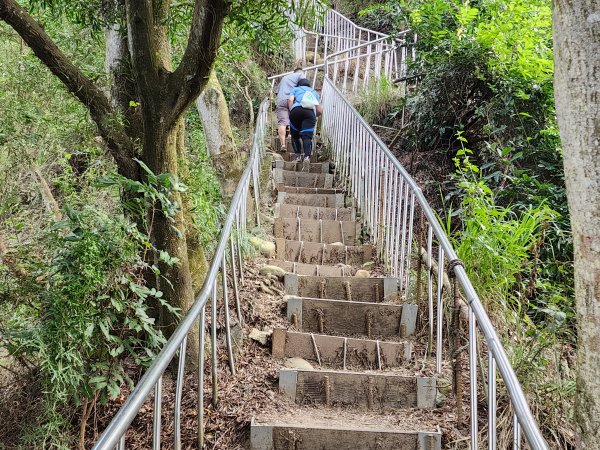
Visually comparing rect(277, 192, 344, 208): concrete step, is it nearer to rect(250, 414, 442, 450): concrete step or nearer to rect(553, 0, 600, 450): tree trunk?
Answer: rect(250, 414, 442, 450): concrete step

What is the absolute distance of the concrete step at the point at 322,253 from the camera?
598 centimetres

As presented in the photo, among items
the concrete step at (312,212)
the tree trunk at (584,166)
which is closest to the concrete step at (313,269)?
the concrete step at (312,212)

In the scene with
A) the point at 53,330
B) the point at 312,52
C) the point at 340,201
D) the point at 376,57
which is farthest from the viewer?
the point at 312,52

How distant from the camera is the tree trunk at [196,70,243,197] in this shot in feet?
21.3

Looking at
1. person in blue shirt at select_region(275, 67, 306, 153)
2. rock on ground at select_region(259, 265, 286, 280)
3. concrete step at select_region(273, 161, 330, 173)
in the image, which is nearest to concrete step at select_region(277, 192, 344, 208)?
concrete step at select_region(273, 161, 330, 173)

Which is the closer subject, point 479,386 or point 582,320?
point 582,320

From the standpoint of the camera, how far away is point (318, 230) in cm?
664

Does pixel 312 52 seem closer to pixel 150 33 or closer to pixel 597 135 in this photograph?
A: pixel 150 33

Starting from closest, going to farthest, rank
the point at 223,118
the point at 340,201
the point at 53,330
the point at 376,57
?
the point at 53,330
the point at 223,118
the point at 340,201
the point at 376,57

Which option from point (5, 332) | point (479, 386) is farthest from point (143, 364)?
point (479, 386)

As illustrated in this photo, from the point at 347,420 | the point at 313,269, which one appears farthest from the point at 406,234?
the point at 347,420

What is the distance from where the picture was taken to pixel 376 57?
11172 mm

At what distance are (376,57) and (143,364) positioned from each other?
29.4 feet

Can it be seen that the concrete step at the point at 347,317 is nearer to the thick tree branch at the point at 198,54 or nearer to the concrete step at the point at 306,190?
the thick tree branch at the point at 198,54
